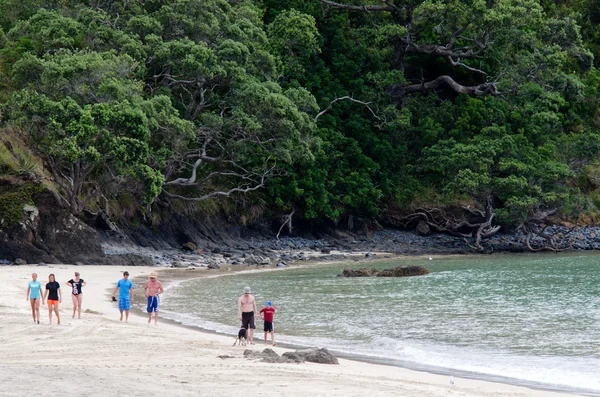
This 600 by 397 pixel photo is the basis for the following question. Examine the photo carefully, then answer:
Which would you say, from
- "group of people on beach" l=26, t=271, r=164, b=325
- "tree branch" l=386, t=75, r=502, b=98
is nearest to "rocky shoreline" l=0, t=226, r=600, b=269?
"tree branch" l=386, t=75, r=502, b=98

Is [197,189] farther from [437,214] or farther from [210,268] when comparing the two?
[437,214]

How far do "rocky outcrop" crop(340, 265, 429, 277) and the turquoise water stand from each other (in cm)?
75

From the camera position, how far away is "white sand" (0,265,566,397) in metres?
11.2

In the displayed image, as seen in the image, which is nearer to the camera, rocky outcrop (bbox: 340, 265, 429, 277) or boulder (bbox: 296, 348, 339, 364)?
boulder (bbox: 296, 348, 339, 364)

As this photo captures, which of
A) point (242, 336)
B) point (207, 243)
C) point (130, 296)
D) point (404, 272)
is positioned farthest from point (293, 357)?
point (207, 243)

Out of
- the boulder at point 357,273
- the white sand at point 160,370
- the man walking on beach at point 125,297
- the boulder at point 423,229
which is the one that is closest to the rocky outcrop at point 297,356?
the white sand at point 160,370

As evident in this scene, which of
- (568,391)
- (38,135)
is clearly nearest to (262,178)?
(38,135)

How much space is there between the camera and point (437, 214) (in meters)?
49.8

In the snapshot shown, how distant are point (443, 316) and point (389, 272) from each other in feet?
35.4

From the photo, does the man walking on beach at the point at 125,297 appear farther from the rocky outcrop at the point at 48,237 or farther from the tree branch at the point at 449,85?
the tree branch at the point at 449,85

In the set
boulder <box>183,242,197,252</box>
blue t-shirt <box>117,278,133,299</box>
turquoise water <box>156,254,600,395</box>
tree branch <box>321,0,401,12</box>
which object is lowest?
turquoise water <box>156,254,600,395</box>

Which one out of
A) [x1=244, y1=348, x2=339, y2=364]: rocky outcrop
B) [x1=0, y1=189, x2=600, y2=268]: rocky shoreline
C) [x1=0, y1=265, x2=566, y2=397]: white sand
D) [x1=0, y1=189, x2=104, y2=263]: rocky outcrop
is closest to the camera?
[x1=0, y1=265, x2=566, y2=397]: white sand

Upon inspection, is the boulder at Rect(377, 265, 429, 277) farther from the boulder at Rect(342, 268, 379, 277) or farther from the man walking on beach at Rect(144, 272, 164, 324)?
the man walking on beach at Rect(144, 272, 164, 324)

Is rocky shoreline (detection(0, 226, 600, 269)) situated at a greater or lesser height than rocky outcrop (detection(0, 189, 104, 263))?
lesser
